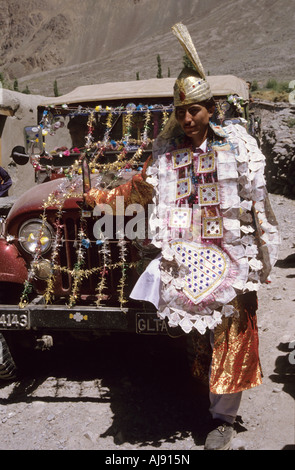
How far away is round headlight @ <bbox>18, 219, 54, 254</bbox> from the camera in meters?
3.45

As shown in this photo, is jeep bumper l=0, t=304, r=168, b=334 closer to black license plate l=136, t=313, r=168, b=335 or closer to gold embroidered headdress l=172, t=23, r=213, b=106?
black license plate l=136, t=313, r=168, b=335

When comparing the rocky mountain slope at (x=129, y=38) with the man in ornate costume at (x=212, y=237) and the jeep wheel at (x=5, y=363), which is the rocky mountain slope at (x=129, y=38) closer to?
the jeep wheel at (x=5, y=363)

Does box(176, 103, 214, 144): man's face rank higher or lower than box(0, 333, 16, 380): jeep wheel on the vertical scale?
higher

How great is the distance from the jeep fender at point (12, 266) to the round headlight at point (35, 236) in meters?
0.10

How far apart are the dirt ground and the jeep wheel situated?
162 mm

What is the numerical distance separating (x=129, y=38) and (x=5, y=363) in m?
97.3

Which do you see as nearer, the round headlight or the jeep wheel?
the round headlight

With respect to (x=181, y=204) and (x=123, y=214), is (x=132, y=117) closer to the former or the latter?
(x=123, y=214)

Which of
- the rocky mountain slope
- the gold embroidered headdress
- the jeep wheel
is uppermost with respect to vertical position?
the rocky mountain slope

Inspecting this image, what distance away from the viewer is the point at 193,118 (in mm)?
2682

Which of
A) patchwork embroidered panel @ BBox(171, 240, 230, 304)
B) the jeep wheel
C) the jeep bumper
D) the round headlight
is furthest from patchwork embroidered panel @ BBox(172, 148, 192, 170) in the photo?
the jeep wheel

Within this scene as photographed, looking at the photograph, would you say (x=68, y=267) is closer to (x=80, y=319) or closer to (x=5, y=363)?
(x=80, y=319)

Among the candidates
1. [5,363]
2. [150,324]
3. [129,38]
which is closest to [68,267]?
[150,324]
